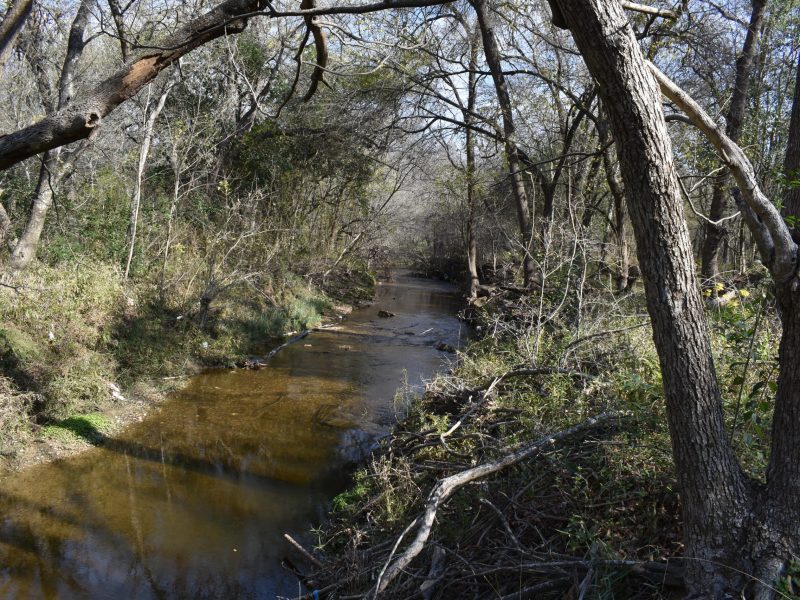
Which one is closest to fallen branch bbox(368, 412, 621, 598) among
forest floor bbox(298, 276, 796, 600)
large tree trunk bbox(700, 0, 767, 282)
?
forest floor bbox(298, 276, 796, 600)

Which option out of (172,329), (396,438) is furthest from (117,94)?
(172,329)

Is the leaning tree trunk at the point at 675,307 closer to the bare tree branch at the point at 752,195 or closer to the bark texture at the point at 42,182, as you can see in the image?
the bare tree branch at the point at 752,195

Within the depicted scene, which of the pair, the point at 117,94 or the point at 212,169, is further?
the point at 212,169

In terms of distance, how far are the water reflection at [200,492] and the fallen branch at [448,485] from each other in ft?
5.99

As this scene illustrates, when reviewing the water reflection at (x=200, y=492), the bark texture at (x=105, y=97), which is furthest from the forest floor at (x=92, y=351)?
the bark texture at (x=105, y=97)

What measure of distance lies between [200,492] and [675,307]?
5364 mm

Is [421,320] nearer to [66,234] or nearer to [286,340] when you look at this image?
[286,340]

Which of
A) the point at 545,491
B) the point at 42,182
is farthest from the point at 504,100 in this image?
the point at 545,491

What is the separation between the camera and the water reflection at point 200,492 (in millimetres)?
4746

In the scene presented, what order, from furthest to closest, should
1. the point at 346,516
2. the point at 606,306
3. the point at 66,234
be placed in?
the point at 66,234 < the point at 606,306 < the point at 346,516

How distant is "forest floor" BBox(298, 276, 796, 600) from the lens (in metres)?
3.24

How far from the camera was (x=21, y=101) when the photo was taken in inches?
480

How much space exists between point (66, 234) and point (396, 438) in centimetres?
737

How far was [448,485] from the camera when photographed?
374cm
